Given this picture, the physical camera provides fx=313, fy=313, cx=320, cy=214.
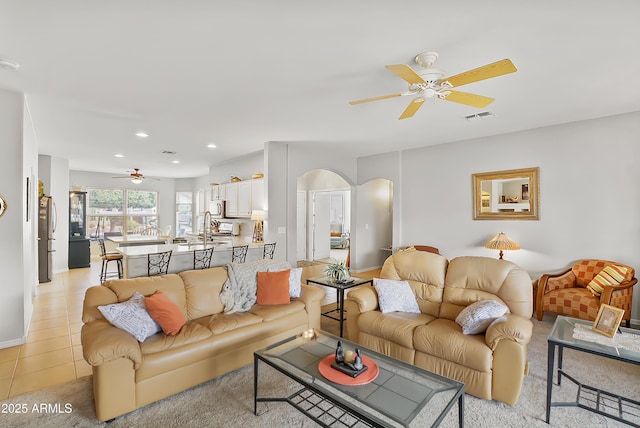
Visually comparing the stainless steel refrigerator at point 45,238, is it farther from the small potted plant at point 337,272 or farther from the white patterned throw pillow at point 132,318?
the small potted plant at point 337,272

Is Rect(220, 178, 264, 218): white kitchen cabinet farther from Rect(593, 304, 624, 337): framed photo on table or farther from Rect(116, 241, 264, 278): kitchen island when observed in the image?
Rect(593, 304, 624, 337): framed photo on table

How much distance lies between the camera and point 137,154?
22.4 ft

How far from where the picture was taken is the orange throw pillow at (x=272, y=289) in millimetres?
3436

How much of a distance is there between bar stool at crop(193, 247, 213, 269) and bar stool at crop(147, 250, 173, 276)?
37 centimetres

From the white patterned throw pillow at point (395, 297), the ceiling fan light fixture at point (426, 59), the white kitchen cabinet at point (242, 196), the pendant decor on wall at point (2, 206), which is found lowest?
the white patterned throw pillow at point (395, 297)

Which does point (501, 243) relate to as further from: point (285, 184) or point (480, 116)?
point (285, 184)

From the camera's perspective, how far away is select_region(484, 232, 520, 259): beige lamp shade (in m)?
4.84

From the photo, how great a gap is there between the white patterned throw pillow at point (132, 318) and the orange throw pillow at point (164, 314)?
6cm

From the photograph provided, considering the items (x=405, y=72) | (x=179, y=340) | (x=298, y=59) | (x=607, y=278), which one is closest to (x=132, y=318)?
(x=179, y=340)

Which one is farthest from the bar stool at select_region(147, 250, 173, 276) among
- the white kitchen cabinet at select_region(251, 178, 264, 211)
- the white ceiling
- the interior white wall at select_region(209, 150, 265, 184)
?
the interior white wall at select_region(209, 150, 265, 184)

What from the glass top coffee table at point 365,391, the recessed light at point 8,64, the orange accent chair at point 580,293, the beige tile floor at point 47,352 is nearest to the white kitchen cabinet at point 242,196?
the beige tile floor at point 47,352

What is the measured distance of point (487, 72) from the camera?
226cm

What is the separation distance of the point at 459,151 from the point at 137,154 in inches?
261

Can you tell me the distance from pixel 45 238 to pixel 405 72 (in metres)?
7.30
